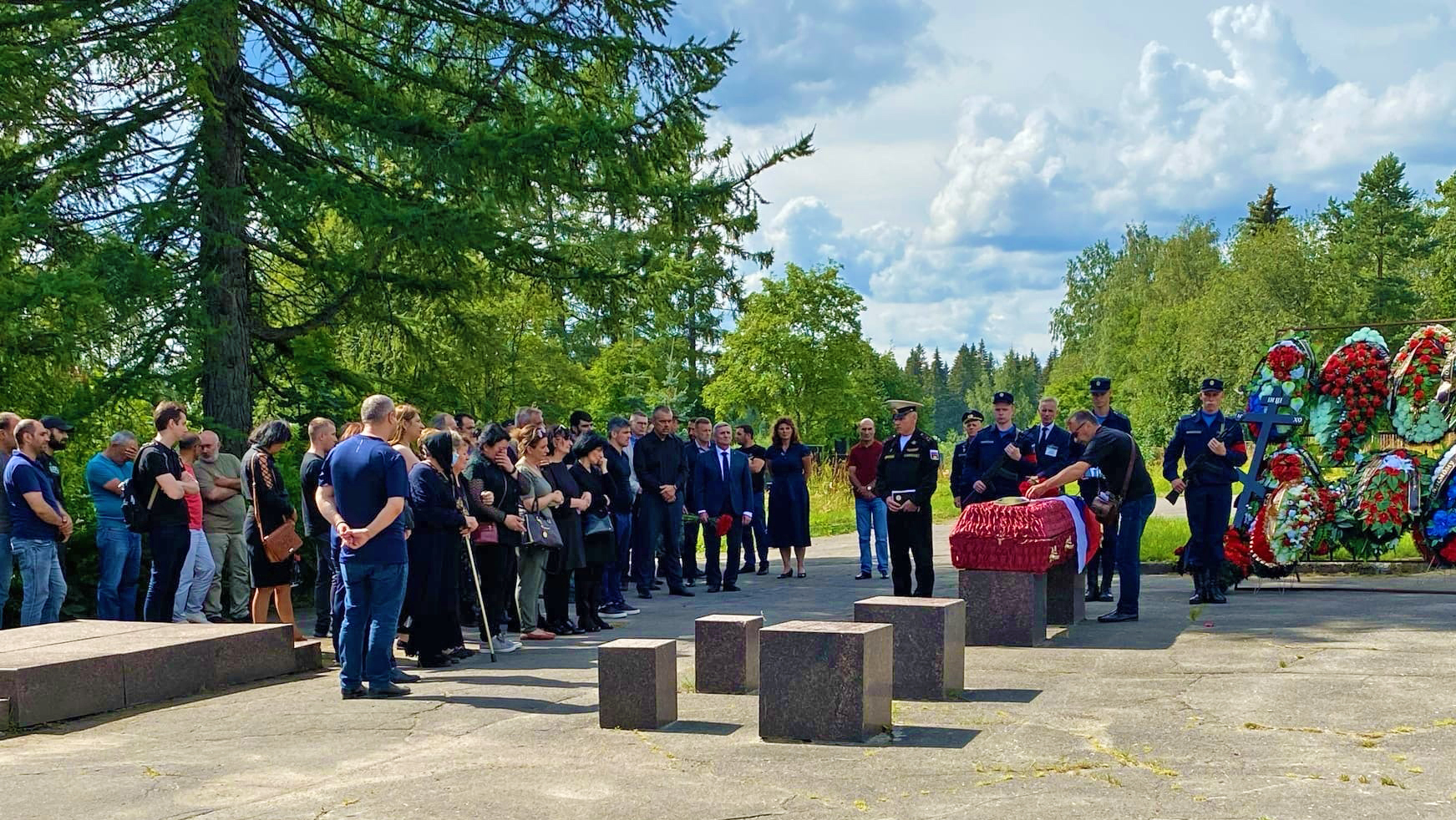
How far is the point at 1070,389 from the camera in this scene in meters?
82.2

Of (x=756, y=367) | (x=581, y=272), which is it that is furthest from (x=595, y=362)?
(x=581, y=272)

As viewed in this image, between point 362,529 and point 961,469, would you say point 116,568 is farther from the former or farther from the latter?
point 961,469

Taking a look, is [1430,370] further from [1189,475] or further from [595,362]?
[595,362]

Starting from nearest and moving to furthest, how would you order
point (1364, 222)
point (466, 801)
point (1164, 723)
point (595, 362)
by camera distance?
point (466, 801)
point (1164, 723)
point (595, 362)
point (1364, 222)

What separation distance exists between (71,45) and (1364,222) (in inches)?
2628

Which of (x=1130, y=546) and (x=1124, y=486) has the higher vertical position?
(x=1124, y=486)

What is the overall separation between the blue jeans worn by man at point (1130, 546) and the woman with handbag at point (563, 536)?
4.70 metres

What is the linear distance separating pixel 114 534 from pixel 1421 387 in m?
12.6

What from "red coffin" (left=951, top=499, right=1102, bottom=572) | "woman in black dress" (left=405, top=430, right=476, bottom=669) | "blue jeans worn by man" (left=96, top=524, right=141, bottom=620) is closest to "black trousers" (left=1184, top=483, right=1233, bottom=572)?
"red coffin" (left=951, top=499, right=1102, bottom=572)

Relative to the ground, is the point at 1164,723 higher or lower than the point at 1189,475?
lower

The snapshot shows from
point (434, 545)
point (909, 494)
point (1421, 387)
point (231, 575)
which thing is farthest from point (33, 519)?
point (1421, 387)

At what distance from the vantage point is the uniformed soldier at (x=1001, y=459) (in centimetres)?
1489

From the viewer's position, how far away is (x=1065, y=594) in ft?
40.5

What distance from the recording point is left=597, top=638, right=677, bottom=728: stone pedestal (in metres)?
8.07
